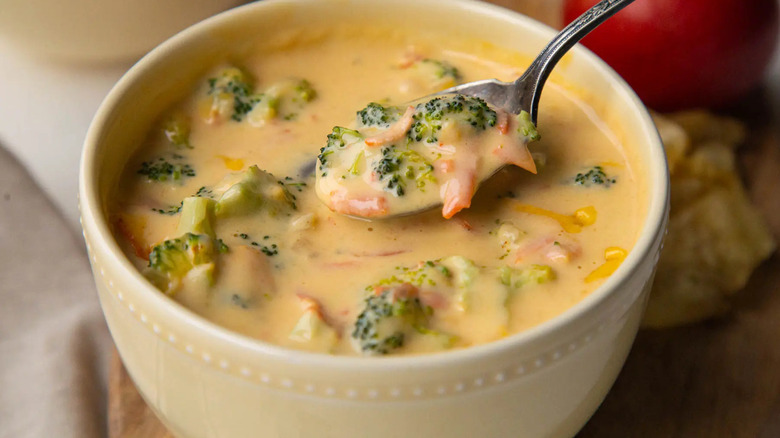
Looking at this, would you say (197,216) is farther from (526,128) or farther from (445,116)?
(526,128)

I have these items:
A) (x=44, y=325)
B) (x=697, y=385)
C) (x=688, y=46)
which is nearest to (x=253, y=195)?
(x=44, y=325)

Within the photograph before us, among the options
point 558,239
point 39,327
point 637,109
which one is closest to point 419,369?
point 558,239

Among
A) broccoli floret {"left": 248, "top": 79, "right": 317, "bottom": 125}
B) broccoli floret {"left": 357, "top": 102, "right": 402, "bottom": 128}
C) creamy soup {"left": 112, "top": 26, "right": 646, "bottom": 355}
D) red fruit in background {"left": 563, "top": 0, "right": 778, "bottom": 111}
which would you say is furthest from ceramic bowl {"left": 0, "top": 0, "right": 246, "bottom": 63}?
red fruit in background {"left": 563, "top": 0, "right": 778, "bottom": 111}

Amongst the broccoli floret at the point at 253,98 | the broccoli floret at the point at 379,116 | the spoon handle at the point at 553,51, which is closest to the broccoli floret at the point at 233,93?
the broccoli floret at the point at 253,98

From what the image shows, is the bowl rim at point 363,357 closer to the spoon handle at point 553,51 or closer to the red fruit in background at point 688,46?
the spoon handle at point 553,51

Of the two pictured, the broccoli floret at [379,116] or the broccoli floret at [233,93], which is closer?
the broccoli floret at [379,116]

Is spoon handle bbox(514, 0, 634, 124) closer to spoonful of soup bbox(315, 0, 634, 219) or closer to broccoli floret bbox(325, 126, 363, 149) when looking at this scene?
spoonful of soup bbox(315, 0, 634, 219)
